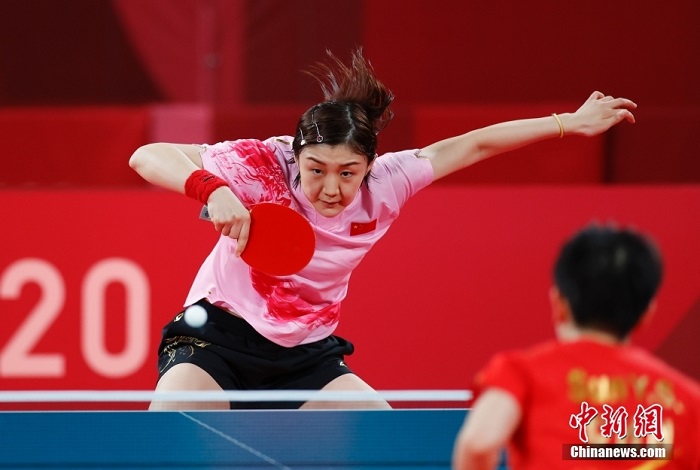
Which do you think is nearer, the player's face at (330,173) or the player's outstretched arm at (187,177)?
the player's outstretched arm at (187,177)

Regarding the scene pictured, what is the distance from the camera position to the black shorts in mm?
2871

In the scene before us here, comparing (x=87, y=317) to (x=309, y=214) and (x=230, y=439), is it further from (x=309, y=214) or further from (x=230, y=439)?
(x=230, y=439)

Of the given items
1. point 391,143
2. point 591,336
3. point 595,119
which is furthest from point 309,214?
point 391,143

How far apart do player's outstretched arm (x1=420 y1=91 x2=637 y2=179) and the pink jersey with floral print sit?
67 mm

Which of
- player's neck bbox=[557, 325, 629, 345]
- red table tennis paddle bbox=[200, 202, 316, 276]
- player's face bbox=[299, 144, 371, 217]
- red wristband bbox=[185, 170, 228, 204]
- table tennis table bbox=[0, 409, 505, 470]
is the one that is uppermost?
player's face bbox=[299, 144, 371, 217]

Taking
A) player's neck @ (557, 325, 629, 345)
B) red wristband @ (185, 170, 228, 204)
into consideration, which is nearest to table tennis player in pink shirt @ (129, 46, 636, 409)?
red wristband @ (185, 170, 228, 204)

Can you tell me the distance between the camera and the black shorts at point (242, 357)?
2.87 m

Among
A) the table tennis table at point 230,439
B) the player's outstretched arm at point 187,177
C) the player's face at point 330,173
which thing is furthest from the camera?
the player's face at point 330,173

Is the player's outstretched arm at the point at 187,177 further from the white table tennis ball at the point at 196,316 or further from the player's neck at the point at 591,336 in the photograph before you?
the player's neck at the point at 591,336

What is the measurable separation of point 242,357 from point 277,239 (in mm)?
445

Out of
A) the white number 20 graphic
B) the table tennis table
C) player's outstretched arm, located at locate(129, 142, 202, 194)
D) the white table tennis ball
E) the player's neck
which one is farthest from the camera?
the white number 20 graphic

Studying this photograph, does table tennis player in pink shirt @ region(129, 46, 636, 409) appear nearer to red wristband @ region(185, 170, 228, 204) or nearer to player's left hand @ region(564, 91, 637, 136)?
player's left hand @ region(564, 91, 637, 136)

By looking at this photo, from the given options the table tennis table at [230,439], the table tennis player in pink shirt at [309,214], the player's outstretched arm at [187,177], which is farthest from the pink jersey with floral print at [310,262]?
the table tennis table at [230,439]

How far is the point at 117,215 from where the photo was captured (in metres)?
4.80
